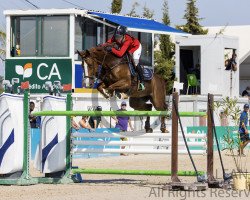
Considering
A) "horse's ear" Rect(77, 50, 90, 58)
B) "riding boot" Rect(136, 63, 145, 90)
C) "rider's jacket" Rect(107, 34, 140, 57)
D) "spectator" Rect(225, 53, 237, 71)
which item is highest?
"rider's jacket" Rect(107, 34, 140, 57)

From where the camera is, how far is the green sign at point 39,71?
27062mm

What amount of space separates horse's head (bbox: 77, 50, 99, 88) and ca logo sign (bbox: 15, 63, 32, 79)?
11683mm

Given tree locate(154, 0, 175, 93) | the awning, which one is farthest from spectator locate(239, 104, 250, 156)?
tree locate(154, 0, 175, 93)

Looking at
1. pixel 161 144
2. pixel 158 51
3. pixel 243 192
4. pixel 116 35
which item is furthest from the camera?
pixel 158 51

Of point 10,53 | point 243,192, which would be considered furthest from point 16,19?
point 243,192

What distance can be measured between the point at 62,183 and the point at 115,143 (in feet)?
3.93

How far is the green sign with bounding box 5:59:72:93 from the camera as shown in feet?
88.8

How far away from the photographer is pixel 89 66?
16.0m

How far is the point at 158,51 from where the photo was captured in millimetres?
41969

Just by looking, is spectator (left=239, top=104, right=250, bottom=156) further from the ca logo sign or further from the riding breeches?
the riding breeches

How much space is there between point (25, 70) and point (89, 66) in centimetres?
1189

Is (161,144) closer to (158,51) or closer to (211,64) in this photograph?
(211,64)

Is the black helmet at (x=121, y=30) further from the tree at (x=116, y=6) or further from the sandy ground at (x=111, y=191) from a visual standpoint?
the tree at (x=116, y=6)

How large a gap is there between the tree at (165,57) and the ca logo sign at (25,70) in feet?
40.1
